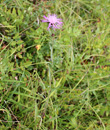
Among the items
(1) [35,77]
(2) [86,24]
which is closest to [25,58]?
(1) [35,77]

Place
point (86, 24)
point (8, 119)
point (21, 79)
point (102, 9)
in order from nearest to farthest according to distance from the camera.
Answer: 1. point (8, 119)
2. point (21, 79)
3. point (86, 24)
4. point (102, 9)

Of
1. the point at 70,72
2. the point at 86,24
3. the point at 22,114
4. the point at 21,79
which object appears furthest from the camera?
the point at 86,24

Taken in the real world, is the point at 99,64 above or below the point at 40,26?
below

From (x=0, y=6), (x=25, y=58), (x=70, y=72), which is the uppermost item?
(x=0, y=6)

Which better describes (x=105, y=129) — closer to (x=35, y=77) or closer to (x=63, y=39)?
(x=35, y=77)

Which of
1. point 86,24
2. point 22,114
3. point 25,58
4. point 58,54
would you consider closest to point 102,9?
point 86,24

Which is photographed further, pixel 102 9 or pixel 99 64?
pixel 102 9

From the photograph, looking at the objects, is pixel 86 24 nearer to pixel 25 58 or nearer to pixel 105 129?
pixel 25 58
